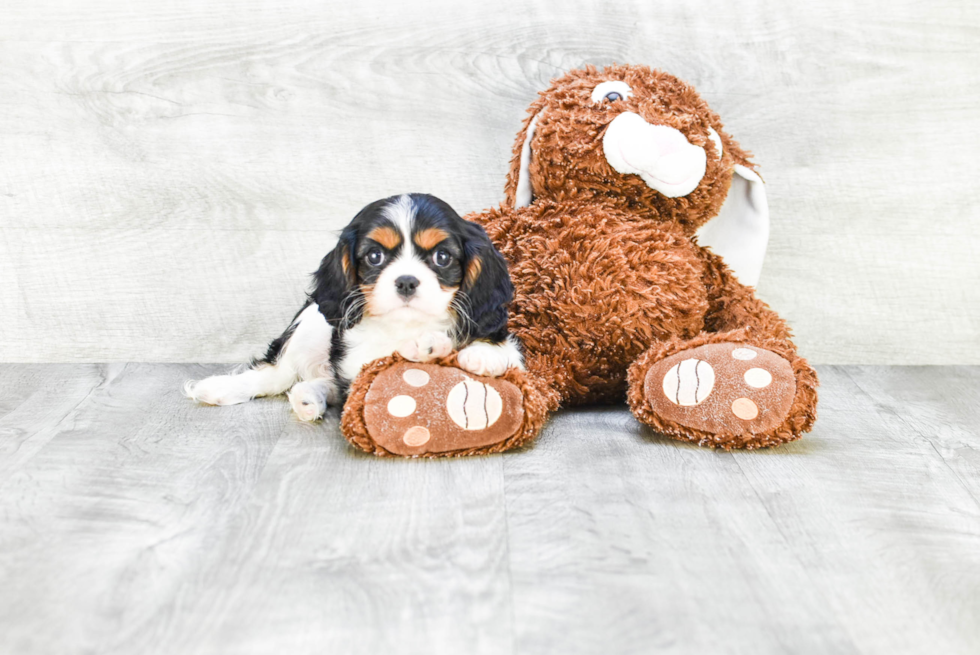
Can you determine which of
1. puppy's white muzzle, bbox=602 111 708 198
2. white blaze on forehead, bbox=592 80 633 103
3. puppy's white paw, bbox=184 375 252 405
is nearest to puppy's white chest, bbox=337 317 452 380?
puppy's white paw, bbox=184 375 252 405

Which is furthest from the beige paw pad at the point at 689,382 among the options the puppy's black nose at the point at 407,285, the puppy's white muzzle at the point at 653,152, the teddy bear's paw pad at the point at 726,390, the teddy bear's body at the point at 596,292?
the puppy's black nose at the point at 407,285

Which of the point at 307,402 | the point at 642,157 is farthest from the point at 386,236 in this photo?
the point at 642,157

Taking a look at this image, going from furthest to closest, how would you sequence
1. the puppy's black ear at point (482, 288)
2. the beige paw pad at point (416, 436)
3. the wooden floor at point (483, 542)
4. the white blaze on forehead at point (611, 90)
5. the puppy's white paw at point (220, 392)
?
the puppy's white paw at point (220, 392) < the white blaze on forehead at point (611, 90) < the puppy's black ear at point (482, 288) < the beige paw pad at point (416, 436) < the wooden floor at point (483, 542)

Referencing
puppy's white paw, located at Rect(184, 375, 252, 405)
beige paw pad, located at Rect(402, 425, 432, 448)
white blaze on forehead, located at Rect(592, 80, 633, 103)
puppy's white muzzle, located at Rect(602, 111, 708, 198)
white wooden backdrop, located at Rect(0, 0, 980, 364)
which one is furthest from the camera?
white wooden backdrop, located at Rect(0, 0, 980, 364)

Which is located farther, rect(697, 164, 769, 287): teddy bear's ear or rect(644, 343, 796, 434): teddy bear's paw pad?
rect(697, 164, 769, 287): teddy bear's ear

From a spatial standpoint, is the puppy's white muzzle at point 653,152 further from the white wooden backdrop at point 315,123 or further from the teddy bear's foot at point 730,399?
the white wooden backdrop at point 315,123

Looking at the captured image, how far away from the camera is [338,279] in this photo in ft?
5.57

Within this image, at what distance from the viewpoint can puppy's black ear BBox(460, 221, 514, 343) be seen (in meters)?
1.68

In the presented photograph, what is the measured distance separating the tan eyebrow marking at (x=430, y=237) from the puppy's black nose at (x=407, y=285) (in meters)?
0.07

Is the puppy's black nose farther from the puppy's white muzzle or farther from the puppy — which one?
the puppy's white muzzle

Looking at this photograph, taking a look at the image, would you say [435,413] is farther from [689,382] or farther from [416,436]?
[689,382]

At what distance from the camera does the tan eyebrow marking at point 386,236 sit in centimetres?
163

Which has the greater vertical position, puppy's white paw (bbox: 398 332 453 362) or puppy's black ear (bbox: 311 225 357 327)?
puppy's black ear (bbox: 311 225 357 327)

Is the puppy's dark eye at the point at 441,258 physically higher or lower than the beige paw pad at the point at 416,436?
higher
